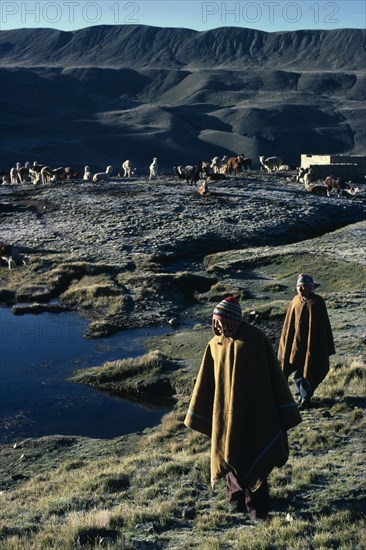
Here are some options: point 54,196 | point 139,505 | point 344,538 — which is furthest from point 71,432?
point 54,196

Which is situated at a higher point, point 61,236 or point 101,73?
point 101,73

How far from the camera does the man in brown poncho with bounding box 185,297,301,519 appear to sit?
696 cm

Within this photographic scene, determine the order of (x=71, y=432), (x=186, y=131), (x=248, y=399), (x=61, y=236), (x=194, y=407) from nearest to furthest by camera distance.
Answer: (x=248, y=399) < (x=194, y=407) < (x=71, y=432) < (x=61, y=236) < (x=186, y=131)

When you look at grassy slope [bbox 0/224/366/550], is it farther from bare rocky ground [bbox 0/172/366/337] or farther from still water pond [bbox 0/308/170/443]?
bare rocky ground [bbox 0/172/366/337]

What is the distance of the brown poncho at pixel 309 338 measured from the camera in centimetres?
1060

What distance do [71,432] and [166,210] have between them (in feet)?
82.4

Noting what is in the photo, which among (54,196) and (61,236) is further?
(54,196)

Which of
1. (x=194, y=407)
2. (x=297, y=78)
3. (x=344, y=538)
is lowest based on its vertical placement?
(x=344, y=538)

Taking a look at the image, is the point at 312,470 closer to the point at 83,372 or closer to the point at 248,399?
the point at 248,399

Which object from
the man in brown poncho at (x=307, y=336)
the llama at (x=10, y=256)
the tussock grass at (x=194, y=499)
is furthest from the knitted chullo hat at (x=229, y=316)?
the llama at (x=10, y=256)

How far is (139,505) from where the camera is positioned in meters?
8.27

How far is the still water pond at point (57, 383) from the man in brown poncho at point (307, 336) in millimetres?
4801

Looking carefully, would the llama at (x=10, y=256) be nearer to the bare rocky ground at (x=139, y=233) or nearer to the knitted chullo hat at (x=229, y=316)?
the bare rocky ground at (x=139, y=233)

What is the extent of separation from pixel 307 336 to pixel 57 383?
904 cm
